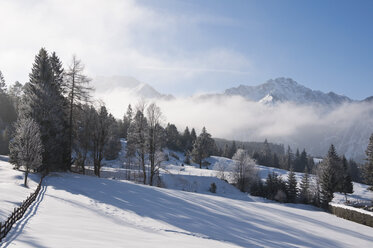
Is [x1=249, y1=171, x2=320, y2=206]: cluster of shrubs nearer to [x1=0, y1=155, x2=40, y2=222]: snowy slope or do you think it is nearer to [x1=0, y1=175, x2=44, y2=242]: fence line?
[x1=0, y1=155, x2=40, y2=222]: snowy slope

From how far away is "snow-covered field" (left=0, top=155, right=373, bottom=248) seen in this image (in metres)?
10.2

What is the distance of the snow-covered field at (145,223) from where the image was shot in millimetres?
10250

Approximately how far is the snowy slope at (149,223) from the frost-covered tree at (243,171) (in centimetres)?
3202

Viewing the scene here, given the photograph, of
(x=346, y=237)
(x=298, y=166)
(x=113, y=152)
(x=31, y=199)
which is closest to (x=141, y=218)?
(x=31, y=199)

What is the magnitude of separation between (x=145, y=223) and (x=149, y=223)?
243 millimetres

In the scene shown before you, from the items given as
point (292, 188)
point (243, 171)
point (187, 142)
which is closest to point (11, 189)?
point (243, 171)

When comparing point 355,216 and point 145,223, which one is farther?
point 355,216

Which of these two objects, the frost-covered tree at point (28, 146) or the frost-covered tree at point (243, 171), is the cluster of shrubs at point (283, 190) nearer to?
the frost-covered tree at point (243, 171)

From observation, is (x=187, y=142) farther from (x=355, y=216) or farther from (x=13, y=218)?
(x=13, y=218)

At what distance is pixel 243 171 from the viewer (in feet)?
173

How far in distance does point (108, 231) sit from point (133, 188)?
1164 centimetres

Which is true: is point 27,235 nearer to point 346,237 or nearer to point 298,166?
point 346,237

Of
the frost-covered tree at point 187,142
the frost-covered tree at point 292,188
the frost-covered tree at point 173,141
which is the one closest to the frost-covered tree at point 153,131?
the frost-covered tree at point 292,188

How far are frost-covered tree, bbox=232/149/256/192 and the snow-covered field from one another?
3162cm
